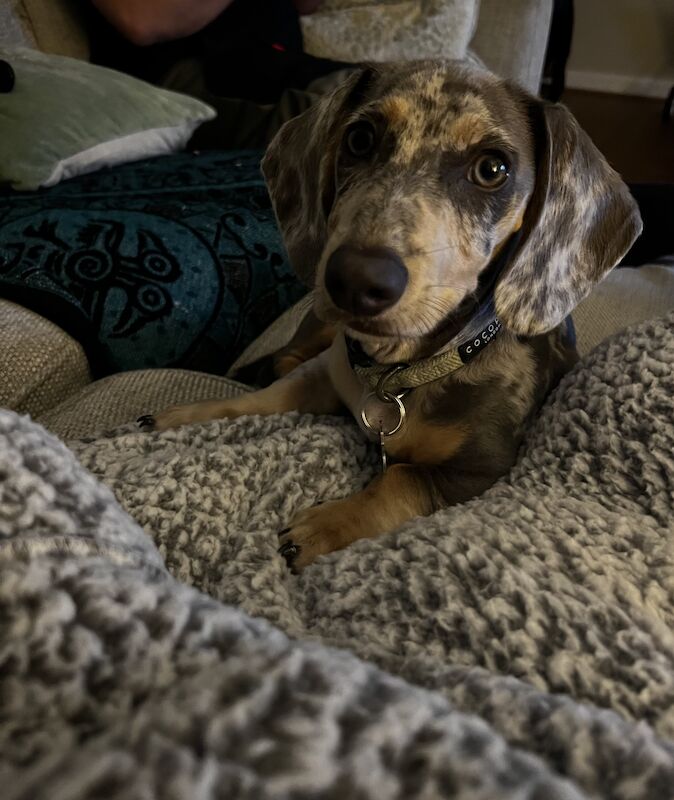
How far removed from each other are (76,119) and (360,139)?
1.16m

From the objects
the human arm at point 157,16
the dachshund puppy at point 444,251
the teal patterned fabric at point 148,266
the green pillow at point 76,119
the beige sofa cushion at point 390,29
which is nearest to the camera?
the dachshund puppy at point 444,251

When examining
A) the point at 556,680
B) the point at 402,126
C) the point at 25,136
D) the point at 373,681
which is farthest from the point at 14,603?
the point at 25,136

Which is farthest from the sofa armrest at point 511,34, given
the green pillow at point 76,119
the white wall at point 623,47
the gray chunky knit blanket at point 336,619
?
the white wall at point 623,47

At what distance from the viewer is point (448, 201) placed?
42.9 inches

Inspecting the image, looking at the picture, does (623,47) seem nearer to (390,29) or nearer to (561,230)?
(390,29)

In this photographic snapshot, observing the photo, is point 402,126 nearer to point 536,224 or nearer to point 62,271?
point 536,224

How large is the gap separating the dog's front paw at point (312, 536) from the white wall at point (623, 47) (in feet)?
21.6

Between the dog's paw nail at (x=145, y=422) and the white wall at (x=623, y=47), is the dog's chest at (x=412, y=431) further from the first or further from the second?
the white wall at (x=623, y=47)

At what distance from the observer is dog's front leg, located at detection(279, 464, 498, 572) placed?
3.55 feet

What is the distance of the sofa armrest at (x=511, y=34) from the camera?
3027mm

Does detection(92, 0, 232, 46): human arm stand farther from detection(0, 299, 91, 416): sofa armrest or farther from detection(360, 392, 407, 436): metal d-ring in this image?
detection(360, 392, 407, 436): metal d-ring

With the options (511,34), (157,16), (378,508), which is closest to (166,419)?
(378,508)

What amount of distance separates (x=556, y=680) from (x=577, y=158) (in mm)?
843

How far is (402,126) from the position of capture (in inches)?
45.2
